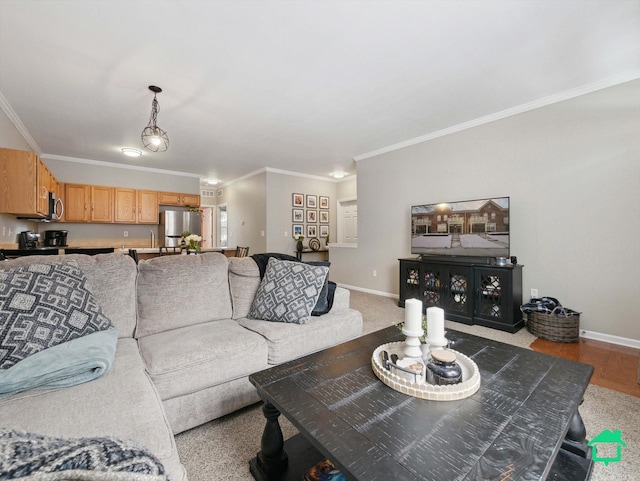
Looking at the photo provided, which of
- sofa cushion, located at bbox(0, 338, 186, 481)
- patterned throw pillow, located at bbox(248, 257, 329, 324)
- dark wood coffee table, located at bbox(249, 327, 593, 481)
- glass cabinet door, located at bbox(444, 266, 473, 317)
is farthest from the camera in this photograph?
glass cabinet door, located at bbox(444, 266, 473, 317)

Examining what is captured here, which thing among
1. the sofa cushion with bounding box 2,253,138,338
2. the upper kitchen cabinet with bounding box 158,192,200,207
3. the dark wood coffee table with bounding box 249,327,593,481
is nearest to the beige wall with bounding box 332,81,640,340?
the dark wood coffee table with bounding box 249,327,593,481

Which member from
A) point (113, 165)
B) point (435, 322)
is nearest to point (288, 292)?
point (435, 322)

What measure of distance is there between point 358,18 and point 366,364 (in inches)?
87.2

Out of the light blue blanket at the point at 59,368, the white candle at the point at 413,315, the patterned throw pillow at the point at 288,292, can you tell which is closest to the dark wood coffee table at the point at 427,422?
the white candle at the point at 413,315

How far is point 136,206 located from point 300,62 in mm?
4984

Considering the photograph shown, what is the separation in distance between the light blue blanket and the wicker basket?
11.8ft

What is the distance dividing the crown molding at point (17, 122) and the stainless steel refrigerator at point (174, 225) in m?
2.18

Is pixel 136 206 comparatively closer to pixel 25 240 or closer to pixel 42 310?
pixel 25 240

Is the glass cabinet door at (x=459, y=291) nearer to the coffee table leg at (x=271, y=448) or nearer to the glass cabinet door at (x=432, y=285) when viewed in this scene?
the glass cabinet door at (x=432, y=285)

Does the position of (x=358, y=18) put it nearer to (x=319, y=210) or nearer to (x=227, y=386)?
(x=227, y=386)

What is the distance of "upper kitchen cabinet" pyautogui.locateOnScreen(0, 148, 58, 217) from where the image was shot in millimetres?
2969

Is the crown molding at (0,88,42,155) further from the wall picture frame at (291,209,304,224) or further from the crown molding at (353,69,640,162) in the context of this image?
the crown molding at (353,69,640,162)

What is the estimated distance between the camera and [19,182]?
3072 millimetres

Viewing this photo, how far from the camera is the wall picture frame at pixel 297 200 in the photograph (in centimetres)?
648
